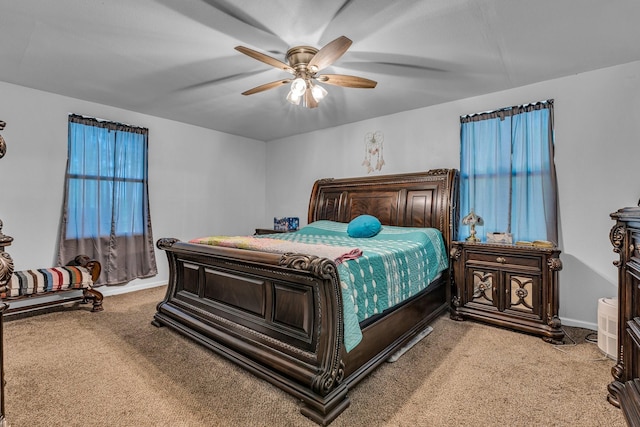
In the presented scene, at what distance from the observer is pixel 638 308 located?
5.88 feet

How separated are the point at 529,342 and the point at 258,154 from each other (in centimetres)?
513

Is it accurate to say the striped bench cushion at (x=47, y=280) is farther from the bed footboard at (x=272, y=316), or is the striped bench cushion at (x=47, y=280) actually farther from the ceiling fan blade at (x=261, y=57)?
the ceiling fan blade at (x=261, y=57)

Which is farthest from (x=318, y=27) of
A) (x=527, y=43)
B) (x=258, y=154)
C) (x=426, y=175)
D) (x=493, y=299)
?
(x=258, y=154)

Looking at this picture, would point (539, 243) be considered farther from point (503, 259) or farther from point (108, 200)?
point (108, 200)

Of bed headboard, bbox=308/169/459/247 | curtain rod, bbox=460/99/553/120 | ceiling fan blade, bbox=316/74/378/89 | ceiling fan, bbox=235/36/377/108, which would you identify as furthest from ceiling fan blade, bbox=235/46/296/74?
curtain rod, bbox=460/99/553/120

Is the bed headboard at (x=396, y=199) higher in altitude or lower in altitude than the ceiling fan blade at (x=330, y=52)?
lower

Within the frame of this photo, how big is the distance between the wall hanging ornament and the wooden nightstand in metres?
1.72

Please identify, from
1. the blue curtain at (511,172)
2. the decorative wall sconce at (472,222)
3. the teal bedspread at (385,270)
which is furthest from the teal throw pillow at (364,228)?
the blue curtain at (511,172)

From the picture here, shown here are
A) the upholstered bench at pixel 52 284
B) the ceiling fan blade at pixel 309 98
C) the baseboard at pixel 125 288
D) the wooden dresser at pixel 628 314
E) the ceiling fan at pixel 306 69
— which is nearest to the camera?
the wooden dresser at pixel 628 314

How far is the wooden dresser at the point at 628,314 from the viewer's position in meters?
1.71

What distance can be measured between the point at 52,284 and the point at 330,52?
11.6ft

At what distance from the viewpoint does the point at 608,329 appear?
246cm

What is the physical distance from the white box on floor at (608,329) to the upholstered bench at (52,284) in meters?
4.89

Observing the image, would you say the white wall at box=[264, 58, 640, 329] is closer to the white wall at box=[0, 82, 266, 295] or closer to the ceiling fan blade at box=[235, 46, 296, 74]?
the ceiling fan blade at box=[235, 46, 296, 74]
